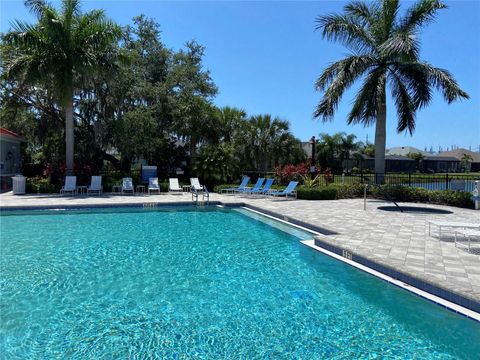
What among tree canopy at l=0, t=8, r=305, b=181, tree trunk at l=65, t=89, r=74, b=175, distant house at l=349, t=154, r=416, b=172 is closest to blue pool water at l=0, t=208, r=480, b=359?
tree trunk at l=65, t=89, r=74, b=175

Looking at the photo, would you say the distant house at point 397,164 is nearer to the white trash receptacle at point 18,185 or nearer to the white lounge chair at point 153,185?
the white lounge chair at point 153,185

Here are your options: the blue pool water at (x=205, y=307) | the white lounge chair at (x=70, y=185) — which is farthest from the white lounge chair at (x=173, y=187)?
the blue pool water at (x=205, y=307)

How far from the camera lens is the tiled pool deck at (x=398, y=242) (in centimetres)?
519

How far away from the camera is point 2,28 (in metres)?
18.5

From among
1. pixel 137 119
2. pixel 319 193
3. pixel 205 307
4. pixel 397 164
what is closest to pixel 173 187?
pixel 137 119

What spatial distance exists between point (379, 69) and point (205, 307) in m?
14.9

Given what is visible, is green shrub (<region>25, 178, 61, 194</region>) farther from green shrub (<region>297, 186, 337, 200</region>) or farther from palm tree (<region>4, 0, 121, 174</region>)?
green shrub (<region>297, 186, 337, 200</region>)

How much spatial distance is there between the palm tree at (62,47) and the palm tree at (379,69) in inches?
423

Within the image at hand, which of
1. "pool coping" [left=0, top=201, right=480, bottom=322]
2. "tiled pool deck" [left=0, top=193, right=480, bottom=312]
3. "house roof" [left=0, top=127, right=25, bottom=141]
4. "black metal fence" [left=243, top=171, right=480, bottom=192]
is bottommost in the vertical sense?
"pool coping" [left=0, top=201, right=480, bottom=322]

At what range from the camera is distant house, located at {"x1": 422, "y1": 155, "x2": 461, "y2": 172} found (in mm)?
55469

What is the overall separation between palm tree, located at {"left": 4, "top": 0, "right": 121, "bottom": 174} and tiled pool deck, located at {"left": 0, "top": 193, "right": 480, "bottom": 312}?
6.72 m

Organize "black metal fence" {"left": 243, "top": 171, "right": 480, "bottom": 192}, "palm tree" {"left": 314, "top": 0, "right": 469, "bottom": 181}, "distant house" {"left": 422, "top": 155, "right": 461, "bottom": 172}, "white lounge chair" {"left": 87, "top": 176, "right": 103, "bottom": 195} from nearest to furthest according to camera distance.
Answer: "black metal fence" {"left": 243, "top": 171, "right": 480, "bottom": 192}, "palm tree" {"left": 314, "top": 0, "right": 469, "bottom": 181}, "white lounge chair" {"left": 87, "top": 176, "right": 103, "bottom": 195}, "distant house" {"left": 422, "top": 155, "right": 461, "bottom": 172}

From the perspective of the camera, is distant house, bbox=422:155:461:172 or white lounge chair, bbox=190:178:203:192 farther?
distant house, bbox=422:155:461:172

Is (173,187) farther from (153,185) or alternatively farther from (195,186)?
(195,186)
